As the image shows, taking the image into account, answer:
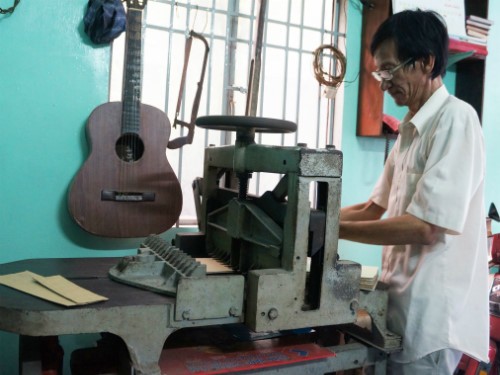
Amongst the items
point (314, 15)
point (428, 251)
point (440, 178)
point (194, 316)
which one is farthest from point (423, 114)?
point (314, 15)

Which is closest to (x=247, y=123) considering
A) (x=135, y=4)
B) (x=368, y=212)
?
(x=368, y=212)

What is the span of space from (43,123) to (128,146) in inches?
13.7

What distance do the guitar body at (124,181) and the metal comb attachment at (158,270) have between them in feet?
2.74

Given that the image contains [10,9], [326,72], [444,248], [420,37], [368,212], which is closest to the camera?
[444,248]

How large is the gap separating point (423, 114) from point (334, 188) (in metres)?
0.49

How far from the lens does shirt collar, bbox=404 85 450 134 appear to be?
1440 mm

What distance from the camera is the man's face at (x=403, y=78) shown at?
1502 mm

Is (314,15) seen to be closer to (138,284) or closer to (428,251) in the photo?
(428,251)

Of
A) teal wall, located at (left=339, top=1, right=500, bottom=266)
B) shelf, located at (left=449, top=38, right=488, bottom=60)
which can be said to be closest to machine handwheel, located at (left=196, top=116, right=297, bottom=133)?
teal wall, located at (left=339, top=1, right=500, bottom=266)

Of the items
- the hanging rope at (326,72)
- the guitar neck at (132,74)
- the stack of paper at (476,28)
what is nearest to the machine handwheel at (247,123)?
the guitar neck at (132,74)

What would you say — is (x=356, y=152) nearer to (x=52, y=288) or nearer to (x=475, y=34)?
(x=475, y=34)

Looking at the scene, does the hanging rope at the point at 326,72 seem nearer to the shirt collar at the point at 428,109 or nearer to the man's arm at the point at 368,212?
the man's arm at the point at 368,212

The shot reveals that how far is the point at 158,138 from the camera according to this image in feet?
6.99

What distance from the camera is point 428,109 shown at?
4.75 ft
